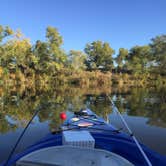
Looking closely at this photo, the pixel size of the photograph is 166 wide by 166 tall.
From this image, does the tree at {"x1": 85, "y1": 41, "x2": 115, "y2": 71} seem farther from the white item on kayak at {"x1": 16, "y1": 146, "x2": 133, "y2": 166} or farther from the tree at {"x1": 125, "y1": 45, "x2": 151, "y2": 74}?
the white item on kayak at {"x1": 16, "y1": 146, "x2": 133, "y2": 166}

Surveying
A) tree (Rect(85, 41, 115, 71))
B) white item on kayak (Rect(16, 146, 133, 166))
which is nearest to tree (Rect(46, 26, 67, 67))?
tree (Rect(85, 41, 115, 71))

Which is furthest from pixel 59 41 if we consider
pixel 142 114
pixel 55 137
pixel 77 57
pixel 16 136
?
pixel 55 137

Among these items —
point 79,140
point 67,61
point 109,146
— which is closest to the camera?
point 79,140

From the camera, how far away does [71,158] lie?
9.45 ft

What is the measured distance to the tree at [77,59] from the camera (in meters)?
40.5

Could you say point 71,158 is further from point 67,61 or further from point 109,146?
point 67,61

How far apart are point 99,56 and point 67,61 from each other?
880 centimetres

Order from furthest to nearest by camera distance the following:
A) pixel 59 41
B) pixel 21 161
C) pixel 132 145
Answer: pixel 59 41
pixel 132 145
pixel 21 161

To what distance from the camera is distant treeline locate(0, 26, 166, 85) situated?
30.1 m

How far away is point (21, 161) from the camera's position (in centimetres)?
278

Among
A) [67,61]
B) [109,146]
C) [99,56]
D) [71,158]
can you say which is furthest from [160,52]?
[71,158]

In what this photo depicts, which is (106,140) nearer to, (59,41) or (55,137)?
(55,137)

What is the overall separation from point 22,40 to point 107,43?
20559 millimetres

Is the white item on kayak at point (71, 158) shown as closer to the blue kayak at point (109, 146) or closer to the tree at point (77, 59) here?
the blue kayak at point (109, 146)
